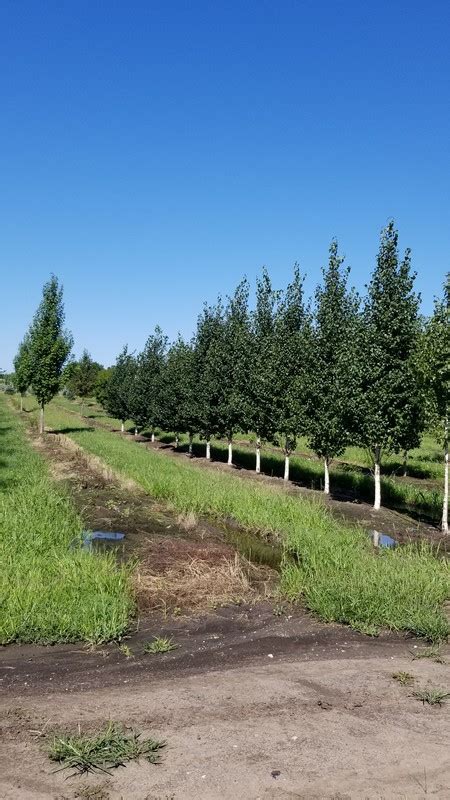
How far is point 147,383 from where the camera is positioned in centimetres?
4706

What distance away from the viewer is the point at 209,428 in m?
33.8

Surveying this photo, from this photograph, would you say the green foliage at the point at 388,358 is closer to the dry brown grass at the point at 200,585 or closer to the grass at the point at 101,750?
the dry brown grass at the point at 200,585

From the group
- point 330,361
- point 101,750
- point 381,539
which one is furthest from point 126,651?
point 330,361

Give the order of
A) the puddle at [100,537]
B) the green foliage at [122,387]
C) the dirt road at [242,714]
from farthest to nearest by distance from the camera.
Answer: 1. the green foliage at [122,387]
2. the puddle at [100,537]
3. the dirt road at [242,714]

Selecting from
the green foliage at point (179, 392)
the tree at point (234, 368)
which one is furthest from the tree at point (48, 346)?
the tree at point (234, 368)

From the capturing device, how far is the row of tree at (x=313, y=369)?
19.0 m

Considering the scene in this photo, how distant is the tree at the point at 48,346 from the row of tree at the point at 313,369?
79 mm

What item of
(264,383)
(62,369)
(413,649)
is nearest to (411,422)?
(264,383)

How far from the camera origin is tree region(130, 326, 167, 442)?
45.0m

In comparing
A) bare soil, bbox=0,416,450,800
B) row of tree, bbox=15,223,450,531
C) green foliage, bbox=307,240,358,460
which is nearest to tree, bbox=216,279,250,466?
row of tree, bbox=15,223,450,531

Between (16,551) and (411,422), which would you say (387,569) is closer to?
(16,551)

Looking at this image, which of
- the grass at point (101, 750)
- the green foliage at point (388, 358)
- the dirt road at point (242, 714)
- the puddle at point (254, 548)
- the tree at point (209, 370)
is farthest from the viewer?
the tree at point (209, 370)

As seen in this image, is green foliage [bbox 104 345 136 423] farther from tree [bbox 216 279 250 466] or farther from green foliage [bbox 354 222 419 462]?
green foliage [bbox 354 222 419 462]

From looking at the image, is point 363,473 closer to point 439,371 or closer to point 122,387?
point 439,371
